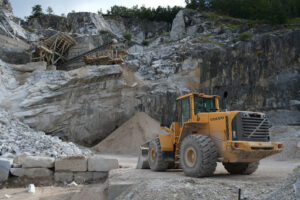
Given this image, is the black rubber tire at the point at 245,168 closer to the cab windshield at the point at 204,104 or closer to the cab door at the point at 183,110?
the cab windshield at the point at 204,104

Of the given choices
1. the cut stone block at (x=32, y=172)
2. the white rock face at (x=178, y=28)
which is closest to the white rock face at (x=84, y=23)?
the white rock face at (x=178, y=28)

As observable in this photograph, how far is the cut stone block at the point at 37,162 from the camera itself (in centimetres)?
809

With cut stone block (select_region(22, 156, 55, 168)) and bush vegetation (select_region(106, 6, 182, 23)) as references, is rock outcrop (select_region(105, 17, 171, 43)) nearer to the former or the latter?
bush vegetation (select_region(106, 6, 182, 23))

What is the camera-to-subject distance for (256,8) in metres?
44.7

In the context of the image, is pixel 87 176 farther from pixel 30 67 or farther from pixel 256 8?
pixel 256 8

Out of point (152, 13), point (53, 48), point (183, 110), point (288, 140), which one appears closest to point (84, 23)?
point (152, 13)

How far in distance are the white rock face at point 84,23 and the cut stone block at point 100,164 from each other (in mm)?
37793

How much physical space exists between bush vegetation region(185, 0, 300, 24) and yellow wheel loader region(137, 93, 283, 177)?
3761 centimetres

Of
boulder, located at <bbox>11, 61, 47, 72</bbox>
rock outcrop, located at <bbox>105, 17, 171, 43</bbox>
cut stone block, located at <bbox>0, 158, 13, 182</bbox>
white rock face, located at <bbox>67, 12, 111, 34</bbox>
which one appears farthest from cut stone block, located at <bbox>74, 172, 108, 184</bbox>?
rock outcrop, located at <bbox>105, 17, 171, 43</bbox>

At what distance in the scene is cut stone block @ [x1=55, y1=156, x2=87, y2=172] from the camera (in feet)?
27.3

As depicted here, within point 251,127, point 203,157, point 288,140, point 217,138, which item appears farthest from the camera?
point 288,140

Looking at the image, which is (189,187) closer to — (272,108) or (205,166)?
(205,166)

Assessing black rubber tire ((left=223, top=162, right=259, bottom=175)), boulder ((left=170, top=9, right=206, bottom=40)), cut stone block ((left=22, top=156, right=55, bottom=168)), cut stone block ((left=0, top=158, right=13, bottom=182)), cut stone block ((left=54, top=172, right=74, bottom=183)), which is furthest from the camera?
boulder ((left=170, top=9, right=206, bottom=40))

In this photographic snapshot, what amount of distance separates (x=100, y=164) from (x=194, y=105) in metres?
3.73
